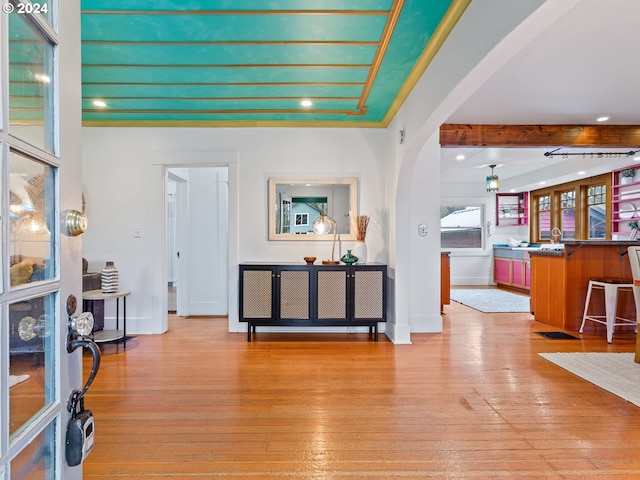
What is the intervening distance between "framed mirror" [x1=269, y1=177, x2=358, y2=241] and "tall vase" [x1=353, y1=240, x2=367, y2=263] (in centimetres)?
12

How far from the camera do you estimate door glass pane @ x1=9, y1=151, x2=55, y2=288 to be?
0.66 m

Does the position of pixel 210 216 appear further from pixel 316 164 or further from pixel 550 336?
pixel 550 336

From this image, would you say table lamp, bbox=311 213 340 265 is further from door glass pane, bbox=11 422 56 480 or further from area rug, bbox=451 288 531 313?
door glass pane, bbox=11 422 56 480

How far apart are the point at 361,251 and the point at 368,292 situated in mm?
589

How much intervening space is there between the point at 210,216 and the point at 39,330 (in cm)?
481

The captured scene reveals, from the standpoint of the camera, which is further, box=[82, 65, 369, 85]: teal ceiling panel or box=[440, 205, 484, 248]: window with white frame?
box=[440, 205, 484, 248]: window with white frame

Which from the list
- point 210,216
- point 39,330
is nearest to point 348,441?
point 39,330

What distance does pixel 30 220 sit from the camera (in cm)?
72

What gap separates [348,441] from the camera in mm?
2043

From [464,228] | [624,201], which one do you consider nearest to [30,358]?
[624,201]

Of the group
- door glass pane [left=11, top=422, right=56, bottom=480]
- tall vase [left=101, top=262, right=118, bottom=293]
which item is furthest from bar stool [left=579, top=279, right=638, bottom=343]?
tall vase [left=101, top=262, right=118, bottom=293]

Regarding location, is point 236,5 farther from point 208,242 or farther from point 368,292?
point 208,242

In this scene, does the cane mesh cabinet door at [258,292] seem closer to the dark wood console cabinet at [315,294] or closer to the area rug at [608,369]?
the dark wood console cabinet at [315,294]

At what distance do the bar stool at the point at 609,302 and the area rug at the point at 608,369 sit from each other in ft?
1.70
